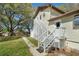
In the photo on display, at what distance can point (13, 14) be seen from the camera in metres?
3.64

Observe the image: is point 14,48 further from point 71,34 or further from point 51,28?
point 71,34

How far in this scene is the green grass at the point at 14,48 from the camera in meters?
3.62

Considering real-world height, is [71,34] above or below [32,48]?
above

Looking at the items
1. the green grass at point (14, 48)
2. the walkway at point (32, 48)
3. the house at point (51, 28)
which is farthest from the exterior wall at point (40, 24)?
the green grass at point (14, 48)

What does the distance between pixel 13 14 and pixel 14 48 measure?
1.70 ft

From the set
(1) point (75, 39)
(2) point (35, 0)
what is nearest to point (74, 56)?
(1) point (75, 39)

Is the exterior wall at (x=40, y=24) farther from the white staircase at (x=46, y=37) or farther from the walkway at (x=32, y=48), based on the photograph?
the walkway at (x=32, y=48)

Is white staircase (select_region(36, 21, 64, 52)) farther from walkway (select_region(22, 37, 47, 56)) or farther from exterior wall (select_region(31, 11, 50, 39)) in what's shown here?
walkway (select_region(22, 37, 47, 56))

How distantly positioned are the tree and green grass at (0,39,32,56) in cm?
15

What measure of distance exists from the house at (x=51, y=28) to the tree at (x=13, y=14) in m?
0.17

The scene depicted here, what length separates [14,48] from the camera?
364 centimetres

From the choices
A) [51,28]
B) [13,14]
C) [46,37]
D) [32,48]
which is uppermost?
[13,14]

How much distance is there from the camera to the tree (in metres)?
3.61

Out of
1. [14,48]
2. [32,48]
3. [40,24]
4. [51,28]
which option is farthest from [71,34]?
[14,48]
